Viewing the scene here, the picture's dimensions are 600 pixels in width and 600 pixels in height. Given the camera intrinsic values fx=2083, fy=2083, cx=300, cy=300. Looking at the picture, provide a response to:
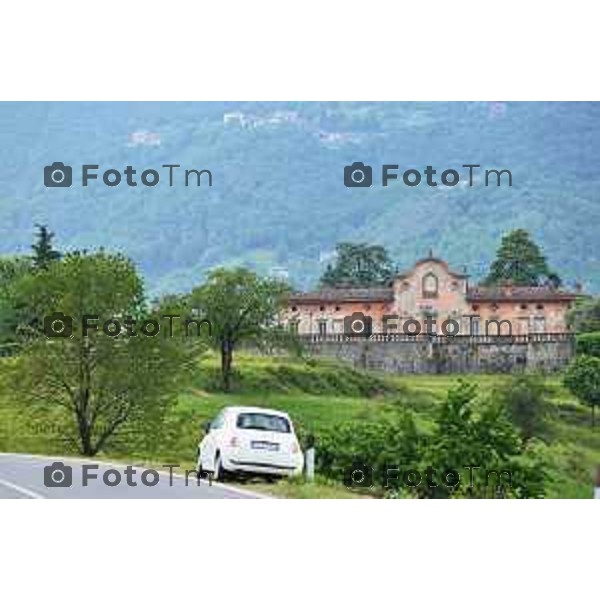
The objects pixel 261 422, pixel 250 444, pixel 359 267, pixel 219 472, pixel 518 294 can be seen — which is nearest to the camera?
pixel 219 472

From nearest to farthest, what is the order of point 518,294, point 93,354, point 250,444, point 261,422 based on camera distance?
point 250,444, point 261,422, point 93,354, point 518,294

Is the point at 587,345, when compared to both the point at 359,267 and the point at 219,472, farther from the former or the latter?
the point at 219,472

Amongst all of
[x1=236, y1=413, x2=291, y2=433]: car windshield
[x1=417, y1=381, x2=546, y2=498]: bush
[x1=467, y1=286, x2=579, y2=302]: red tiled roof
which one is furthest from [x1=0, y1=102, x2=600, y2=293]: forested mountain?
[x1=236, y1=413, x2=291, y2=433]: car windshield

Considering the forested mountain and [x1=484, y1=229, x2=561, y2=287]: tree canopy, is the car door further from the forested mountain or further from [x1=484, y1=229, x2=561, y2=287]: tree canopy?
[x1=484, y1=229, x2=561, y2=287]: tree canopy

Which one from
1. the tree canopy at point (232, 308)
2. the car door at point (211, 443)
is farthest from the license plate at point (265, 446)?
the tree canopy at point (232, 308)

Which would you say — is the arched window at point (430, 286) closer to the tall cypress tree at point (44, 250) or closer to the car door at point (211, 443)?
the car door at point (211, 443)

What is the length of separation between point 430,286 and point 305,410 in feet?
5.26

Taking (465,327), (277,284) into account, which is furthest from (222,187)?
(465,327)

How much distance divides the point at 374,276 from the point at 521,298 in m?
1.35

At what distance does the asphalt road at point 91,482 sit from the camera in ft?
58.0

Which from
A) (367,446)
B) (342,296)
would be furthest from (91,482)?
(342,296)

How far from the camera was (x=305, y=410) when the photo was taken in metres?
18.4

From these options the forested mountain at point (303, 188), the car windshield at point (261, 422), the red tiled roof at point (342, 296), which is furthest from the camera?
the red tiled roof at point (342, 296)

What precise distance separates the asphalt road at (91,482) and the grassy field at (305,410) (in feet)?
0.54
